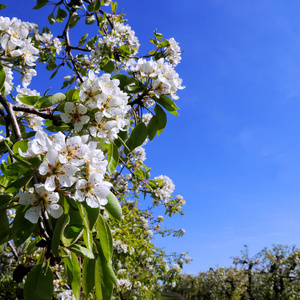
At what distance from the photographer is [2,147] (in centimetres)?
100

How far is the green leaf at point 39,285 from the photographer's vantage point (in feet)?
3.03

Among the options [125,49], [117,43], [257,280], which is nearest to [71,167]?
[125,49]

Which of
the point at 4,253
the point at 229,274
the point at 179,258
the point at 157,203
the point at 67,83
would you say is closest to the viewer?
the point at 67,83

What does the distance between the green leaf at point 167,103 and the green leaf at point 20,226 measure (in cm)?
76

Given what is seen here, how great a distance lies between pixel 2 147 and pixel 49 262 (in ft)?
1.39

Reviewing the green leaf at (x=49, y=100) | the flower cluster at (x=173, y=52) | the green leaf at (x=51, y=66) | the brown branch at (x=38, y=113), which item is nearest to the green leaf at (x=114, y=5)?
the green leaf at (x=51, y=66)

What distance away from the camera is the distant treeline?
871 cm

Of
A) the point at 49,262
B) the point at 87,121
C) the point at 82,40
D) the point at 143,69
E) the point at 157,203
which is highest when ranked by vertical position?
the point at 82,40

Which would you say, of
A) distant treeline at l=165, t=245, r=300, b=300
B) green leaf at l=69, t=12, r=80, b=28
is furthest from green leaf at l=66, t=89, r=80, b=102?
distant treeline at l=165, t=245, r=300, b=300

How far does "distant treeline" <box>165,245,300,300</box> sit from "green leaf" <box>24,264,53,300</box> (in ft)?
29.0

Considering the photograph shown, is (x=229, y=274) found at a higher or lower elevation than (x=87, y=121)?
higher

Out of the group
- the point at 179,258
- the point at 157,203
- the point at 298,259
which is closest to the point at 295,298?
the point at 298,259

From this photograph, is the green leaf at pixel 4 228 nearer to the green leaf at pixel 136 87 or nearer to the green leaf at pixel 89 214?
the green leaf at pixel 89 214

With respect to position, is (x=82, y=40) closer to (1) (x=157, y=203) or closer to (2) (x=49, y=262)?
(1) (x=157, y=203)
